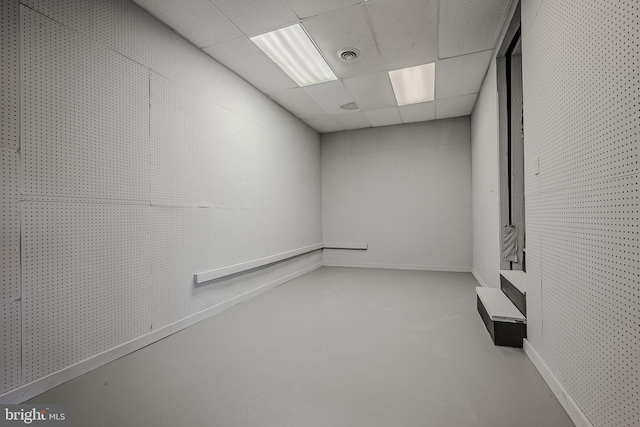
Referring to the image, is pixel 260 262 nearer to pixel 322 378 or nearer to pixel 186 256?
pixel 186 256

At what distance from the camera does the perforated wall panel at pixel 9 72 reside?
160cm

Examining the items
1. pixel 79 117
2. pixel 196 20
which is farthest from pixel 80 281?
pixel 196 20

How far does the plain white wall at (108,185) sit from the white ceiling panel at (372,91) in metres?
1.54

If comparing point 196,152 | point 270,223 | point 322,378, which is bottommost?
point 322,378

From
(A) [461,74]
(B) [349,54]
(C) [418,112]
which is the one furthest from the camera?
(C) [418,112]

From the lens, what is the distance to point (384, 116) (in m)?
5.12

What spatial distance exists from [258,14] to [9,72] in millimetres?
1765

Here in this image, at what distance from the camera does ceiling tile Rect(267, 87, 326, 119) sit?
13.5ft

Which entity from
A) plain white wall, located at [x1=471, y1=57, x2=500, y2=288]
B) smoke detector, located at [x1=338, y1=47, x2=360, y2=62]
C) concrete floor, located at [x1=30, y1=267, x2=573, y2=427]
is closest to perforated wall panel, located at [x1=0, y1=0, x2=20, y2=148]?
concrete floor, located at [x1=30, y1=267, x2=573, y2=427]

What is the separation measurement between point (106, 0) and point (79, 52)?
51 centimetres

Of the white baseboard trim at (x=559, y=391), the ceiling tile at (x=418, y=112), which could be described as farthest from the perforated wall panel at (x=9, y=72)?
the ceiling tile at (x=418, y=112)

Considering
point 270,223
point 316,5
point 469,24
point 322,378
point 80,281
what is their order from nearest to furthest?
1. point 322,378
2. point 80,281
3. point 316,5
4. point 469,24
5. point 270,223

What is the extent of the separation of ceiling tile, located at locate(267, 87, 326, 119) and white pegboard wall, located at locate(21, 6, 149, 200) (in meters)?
2.02

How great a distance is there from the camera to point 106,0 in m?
2.13
